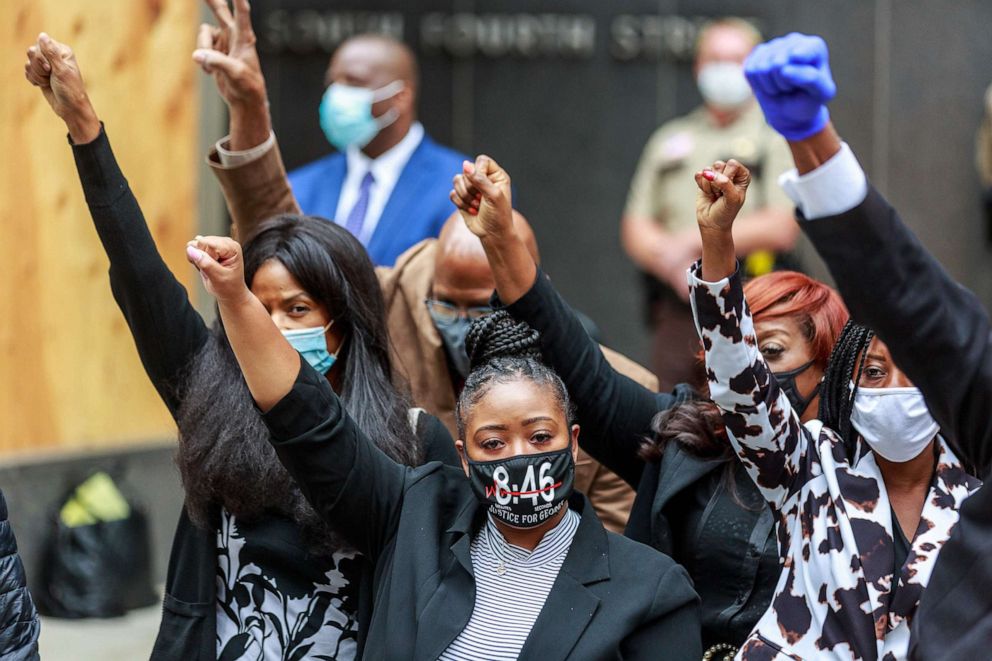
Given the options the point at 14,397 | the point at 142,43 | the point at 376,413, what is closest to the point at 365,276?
the point at 376,413

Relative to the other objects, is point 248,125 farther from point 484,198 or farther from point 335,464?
point 335,464

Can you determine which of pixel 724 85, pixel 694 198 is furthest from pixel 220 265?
pixel 724 85

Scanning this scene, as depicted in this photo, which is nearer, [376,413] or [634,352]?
[376,413]

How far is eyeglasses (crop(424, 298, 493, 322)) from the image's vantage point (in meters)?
4.17

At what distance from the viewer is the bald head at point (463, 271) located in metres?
4.14

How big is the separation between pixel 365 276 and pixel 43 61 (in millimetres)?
932

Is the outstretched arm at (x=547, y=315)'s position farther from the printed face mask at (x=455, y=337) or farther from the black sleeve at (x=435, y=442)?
the printed face mask at (x=455, y=337)

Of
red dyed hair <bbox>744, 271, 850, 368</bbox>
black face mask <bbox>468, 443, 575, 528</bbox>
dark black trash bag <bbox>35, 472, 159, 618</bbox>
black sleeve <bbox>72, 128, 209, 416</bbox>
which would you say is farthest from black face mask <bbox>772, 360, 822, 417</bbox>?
dark black trash bag <bbox>35, 472, 159, 618</bbox>

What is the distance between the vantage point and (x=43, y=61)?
11.1 feet

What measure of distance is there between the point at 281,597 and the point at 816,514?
4.02 ft

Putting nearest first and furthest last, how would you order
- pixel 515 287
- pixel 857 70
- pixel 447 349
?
pixel 515 287, pixel 447 349, pixel 857 70

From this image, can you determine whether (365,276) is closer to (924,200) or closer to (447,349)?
(447,349)

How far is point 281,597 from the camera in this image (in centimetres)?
332

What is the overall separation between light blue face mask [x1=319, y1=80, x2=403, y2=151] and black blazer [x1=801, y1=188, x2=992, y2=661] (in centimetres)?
409
